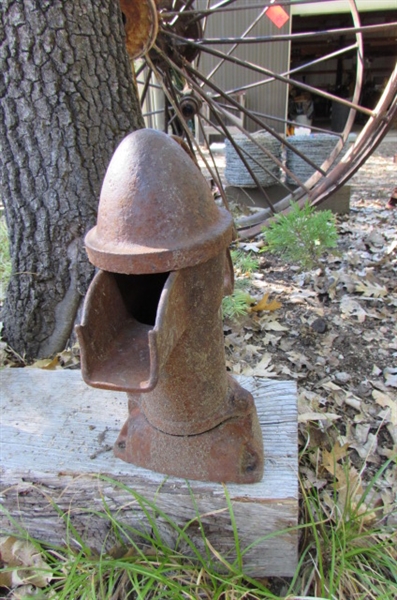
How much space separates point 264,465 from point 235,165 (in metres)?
3.95

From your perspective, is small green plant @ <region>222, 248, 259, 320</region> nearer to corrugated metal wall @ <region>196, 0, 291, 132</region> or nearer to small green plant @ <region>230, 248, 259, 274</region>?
small green plant @ <region>230, 248, 259, 274</region>

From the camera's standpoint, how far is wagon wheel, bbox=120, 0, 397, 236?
284 centimetres

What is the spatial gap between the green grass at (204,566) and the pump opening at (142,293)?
0.46 m

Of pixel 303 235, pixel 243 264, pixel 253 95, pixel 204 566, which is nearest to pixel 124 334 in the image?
pixel 204 566

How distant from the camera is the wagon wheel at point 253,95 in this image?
9.32 feet

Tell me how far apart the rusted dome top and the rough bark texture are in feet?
3.24

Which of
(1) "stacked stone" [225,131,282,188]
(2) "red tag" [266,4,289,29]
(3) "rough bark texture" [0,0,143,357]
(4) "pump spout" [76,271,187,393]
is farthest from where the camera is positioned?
(1) "stacked stone" [225,131,282,188]

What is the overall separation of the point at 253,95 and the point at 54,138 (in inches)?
363

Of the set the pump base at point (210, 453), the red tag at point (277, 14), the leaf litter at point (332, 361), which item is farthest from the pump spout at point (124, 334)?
the red tag at point (277, 14)

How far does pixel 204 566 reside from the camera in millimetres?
1168

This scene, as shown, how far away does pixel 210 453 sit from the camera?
1.18m

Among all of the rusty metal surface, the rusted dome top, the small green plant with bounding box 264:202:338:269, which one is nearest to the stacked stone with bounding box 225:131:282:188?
the small green plant with bounding box 264:202:338:269

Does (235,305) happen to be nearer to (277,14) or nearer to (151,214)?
(151,214)

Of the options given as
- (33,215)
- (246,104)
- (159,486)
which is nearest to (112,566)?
(159,486)
